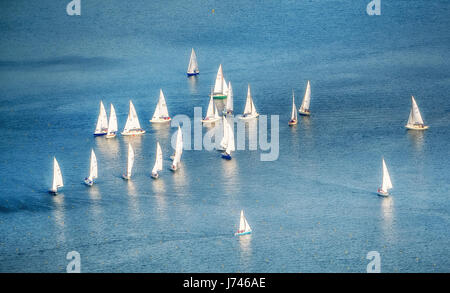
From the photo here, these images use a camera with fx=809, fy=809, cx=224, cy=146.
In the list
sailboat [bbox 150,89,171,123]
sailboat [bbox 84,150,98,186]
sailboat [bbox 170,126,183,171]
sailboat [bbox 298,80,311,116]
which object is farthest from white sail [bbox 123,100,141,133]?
sailboat [bbox 298,80,311,116]

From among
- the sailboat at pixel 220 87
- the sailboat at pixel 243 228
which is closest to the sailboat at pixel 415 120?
the sailboat at pixel 220 87

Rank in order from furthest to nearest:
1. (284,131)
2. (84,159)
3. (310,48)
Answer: (310,48), (284,131), (84,159)

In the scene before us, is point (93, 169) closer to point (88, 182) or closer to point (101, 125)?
point (88, 182)

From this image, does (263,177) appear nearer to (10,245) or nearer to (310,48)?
(10,245)

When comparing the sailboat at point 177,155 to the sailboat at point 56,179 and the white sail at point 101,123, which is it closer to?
the sailboat at point 56,179
